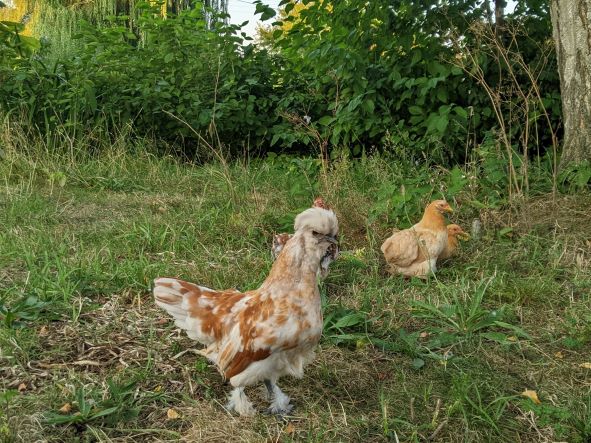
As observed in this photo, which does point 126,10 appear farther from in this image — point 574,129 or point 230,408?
point 230,408

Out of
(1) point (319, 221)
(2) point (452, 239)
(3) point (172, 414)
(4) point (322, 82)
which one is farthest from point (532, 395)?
(4) point (322, 82)

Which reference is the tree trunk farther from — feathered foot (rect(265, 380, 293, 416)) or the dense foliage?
feathered foot (rect(265, 380, 293, 416))

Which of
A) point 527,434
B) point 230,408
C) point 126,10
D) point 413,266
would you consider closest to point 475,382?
point 527,434

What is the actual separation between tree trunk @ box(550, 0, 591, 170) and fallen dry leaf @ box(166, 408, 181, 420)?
12.6 ft

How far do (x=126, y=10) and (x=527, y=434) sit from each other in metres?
14.7

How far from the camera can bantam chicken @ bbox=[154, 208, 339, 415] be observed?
2.30 metres

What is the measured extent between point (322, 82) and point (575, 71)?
10.1 ft

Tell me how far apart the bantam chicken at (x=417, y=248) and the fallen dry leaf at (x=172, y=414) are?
1.89 m

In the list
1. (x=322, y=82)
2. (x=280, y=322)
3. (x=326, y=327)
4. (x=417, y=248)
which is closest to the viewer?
(x=280, y=322)

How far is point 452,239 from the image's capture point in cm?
414

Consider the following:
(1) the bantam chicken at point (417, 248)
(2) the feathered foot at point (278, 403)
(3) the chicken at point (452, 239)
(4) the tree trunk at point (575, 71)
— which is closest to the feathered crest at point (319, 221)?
(2) the feathered foot at point (278, 403)

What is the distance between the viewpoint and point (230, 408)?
8.16 feet

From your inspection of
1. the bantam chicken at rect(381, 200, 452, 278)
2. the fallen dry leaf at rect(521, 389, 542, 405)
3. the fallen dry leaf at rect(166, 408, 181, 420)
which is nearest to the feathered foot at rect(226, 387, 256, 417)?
the fallen dry leaf at rect(166, 408, 181, 420)

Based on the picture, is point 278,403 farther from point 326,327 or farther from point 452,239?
point 452,239
